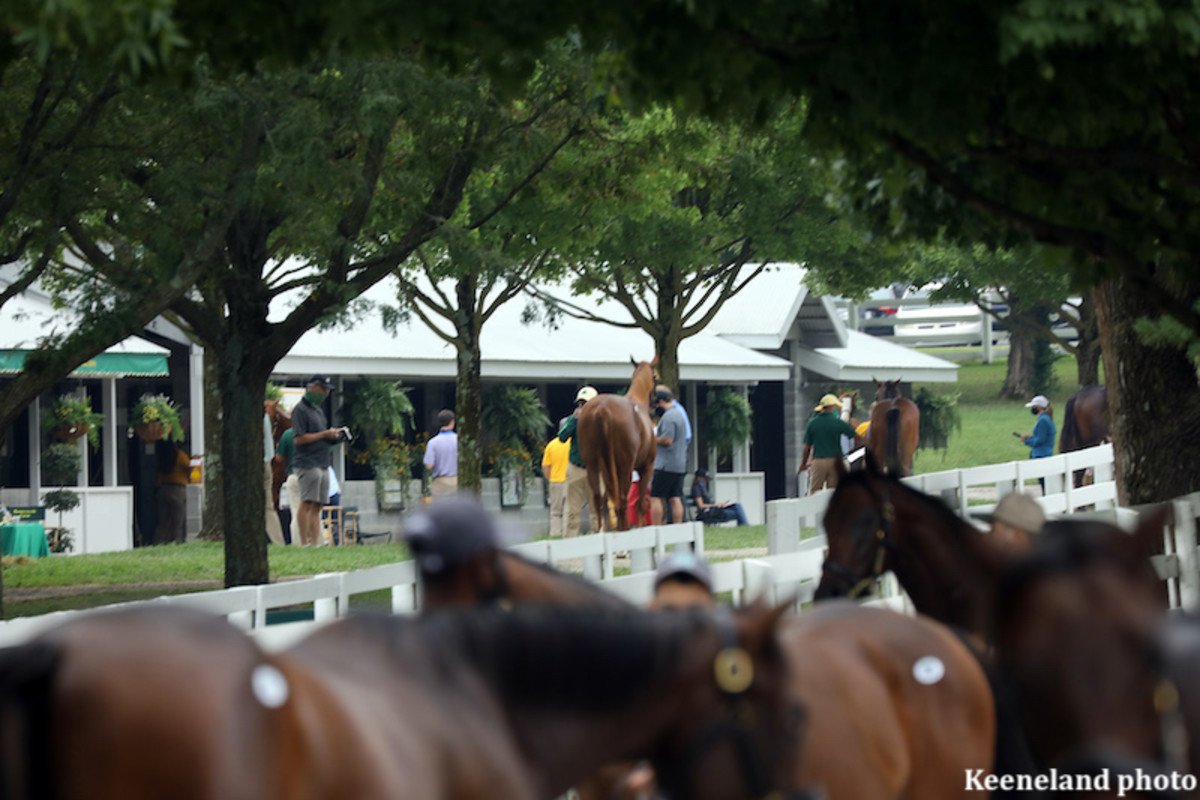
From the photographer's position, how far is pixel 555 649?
131 inches

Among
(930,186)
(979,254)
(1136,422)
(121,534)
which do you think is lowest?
(121,534)

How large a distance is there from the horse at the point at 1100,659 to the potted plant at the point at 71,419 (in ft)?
58.8

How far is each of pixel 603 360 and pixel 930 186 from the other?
18.1m

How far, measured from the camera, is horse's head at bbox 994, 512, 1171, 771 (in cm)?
344

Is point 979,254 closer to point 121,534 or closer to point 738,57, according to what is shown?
point 121,534

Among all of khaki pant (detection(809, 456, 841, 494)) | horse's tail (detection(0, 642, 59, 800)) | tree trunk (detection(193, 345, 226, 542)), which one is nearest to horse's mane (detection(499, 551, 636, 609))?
horse's tail (detection(0, 642, 59, 800))

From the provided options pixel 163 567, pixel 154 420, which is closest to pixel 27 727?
pixel 163 567

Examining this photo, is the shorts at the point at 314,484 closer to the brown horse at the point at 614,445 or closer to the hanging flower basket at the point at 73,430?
the hanging flower basket at the point at 73,430

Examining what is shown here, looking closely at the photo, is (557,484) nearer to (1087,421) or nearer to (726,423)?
(1087,421)

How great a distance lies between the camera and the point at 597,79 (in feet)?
23.2

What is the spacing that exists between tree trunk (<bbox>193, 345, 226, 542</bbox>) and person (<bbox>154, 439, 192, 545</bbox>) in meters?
0.85

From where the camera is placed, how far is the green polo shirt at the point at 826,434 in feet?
59.5

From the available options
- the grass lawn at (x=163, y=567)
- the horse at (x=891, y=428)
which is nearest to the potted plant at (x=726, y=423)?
the grass lawn at (x=163, y=567)

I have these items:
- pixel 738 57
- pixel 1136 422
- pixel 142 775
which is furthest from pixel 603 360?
pixel 142 775
